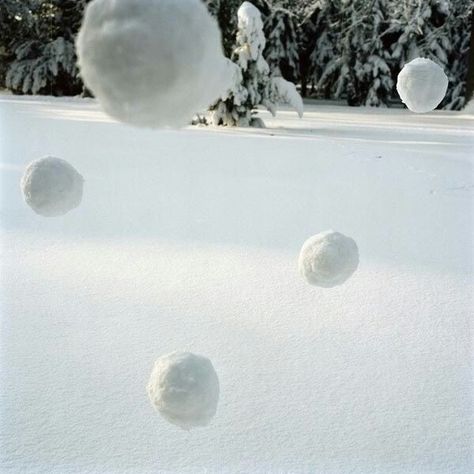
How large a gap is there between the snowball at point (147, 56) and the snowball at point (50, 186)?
15 centimetres

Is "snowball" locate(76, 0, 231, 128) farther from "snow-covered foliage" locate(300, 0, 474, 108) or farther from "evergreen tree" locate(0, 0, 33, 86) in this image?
"evergreen tree" locate(0, 0, 33, 86)

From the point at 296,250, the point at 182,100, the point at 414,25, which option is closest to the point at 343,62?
the point at 296,250

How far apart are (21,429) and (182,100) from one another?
2.19 ft

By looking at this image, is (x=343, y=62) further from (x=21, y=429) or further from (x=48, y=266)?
(x=21, y=429)

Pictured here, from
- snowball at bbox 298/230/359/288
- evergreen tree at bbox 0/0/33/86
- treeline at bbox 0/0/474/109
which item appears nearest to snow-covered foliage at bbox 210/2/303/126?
treeline at bbox 0/0/474/109

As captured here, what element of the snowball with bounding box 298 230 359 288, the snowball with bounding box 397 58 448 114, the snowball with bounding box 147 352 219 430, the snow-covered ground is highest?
the snowball with bounding box 397 58 448 114

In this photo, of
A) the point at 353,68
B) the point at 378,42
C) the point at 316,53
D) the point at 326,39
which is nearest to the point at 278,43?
the point at 326,39

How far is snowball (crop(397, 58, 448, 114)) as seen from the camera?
43cm

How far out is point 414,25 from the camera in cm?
74

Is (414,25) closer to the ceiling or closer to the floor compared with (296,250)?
closer to the ceiling

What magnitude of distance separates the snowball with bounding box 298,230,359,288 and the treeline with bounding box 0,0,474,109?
0.19 meters

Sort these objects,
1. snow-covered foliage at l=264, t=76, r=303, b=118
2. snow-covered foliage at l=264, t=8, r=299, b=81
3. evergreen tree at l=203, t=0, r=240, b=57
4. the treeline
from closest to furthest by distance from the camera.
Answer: evergreen tree at l=203, t=0, r=240, b=57 → the treeline → snow-covered foliage at l=264, t=76, r=303, b=118 → snow-covered foliage at l=264, t=8, r=299, b=81

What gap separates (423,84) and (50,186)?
242 millimetres

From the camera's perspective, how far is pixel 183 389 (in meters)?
0.42
